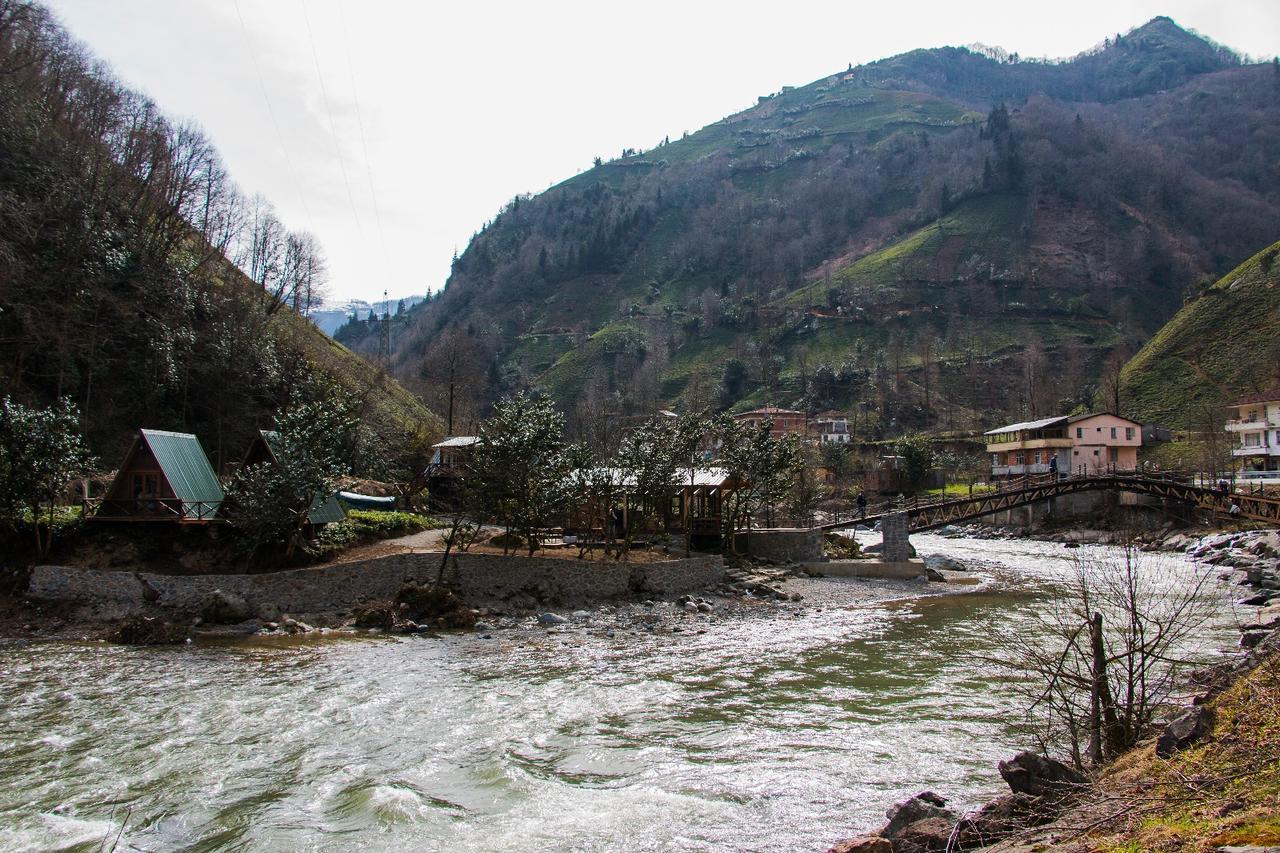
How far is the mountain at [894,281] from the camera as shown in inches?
4008

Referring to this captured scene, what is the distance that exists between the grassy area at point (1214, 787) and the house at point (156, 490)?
93.4 ft

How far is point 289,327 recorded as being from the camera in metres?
59.1

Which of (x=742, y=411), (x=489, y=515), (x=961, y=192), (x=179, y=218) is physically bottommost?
(x=489, y=515)

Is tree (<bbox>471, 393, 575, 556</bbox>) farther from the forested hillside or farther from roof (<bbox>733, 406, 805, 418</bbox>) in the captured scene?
roof (<bbox>733, 406, 805, 418</bbox>)

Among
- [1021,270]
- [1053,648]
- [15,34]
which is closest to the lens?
[1053,648]

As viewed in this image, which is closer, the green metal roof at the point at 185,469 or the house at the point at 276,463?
the green metal roof at the point at 185,469

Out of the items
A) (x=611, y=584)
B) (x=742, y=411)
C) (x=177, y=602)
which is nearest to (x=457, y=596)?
(x=611, y=584)

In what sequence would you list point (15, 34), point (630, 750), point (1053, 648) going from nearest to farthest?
point (630, 750), point (1053, 648), point (15, 34)

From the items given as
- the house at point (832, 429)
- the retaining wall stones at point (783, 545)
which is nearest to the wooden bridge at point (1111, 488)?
the retaining wall stones at point (783, 545)

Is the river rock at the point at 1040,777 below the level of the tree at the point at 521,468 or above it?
below

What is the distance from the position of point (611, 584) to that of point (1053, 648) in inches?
595

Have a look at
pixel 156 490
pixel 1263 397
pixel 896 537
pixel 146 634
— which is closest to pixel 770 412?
pixel 1263 397

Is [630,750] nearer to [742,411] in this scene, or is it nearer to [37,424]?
[37,424]

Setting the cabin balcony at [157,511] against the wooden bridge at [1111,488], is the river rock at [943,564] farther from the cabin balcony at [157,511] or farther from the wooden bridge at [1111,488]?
the cabin balcony at [157,511]
